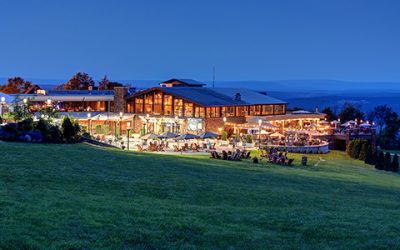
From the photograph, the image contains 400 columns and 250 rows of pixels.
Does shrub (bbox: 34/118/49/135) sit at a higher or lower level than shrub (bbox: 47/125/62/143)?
higher

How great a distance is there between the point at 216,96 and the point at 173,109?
16.8 feet

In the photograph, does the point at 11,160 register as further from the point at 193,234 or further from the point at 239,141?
the point at 239,141

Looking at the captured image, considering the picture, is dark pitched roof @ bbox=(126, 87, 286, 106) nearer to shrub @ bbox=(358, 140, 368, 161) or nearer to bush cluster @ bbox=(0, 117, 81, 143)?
shrub @ bbox=(358, 140, 368, 161)

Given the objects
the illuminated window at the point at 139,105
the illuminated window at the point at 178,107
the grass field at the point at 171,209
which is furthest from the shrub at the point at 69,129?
the illuminated window at the point at 139,105

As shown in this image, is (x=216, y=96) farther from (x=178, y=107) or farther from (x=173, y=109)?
(x=173, y=109)

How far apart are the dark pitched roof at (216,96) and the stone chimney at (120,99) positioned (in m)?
1.40

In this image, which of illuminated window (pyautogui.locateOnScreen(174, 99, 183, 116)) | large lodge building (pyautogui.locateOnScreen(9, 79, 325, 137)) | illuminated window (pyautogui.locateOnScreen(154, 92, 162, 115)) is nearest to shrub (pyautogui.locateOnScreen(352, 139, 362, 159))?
large lodge building (pyautogui.locateOnScreen(9, 79, 325, 137))

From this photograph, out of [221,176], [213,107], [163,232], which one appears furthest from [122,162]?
[213,107]

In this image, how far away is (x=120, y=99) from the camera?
183 feet

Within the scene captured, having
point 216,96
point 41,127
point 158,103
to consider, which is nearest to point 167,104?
point 158,103

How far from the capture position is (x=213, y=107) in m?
50.5

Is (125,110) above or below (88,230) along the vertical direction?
above

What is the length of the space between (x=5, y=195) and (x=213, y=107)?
129ft

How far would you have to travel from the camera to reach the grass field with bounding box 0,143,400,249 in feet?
30.9
